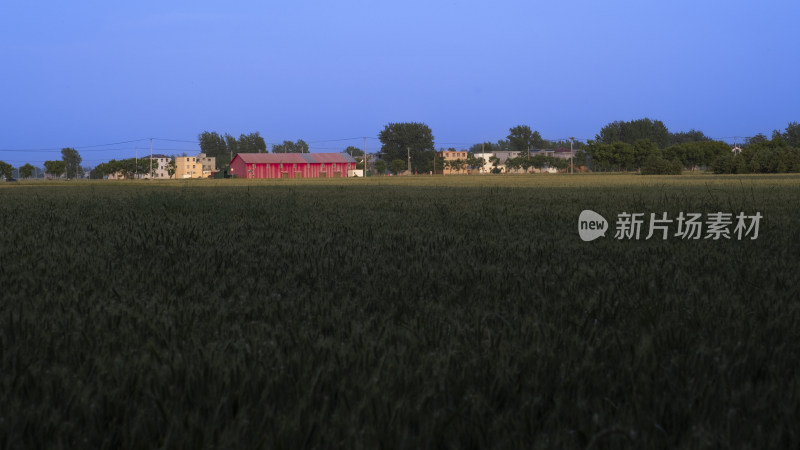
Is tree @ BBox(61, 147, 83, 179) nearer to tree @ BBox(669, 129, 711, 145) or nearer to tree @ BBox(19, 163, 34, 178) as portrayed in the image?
tree @ BBox(19, 163, 34, 178)

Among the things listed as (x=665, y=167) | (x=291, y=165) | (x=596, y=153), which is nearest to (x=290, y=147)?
(x=291, y=165)

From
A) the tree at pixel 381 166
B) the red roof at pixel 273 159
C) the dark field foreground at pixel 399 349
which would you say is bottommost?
the dark field foreground at pixel 399 349

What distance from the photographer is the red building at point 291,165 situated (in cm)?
11000

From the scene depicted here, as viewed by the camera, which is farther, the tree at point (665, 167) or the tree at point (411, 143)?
the tree at point (411, 143)

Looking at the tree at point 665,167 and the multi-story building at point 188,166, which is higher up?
the multi-story building at point 188,166

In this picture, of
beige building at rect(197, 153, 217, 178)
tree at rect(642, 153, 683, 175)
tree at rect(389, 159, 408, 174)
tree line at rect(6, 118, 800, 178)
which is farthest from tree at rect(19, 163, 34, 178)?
tree at rect(642, 153, 683, 175)

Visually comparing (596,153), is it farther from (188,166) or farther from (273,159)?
(188,166)

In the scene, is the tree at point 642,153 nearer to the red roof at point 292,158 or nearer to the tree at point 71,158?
the red roof at point 292,158

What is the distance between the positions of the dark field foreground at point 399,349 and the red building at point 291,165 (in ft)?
347

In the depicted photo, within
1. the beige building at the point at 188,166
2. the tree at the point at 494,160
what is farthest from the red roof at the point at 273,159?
the beige building at the point at 188,166

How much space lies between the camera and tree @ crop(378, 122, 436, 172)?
5684 inches

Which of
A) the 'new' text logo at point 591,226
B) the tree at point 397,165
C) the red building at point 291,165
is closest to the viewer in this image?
the 'new' text logo at point 591,226

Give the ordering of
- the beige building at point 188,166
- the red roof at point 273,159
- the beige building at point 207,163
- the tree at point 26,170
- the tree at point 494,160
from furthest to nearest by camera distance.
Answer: the beige building at point 188,166 < the beige building at point 207,163 < the tree at point 494,160 < the tree at point 26,170 < the red roof at point 273,159

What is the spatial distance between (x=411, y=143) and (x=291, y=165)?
38.5 metres
